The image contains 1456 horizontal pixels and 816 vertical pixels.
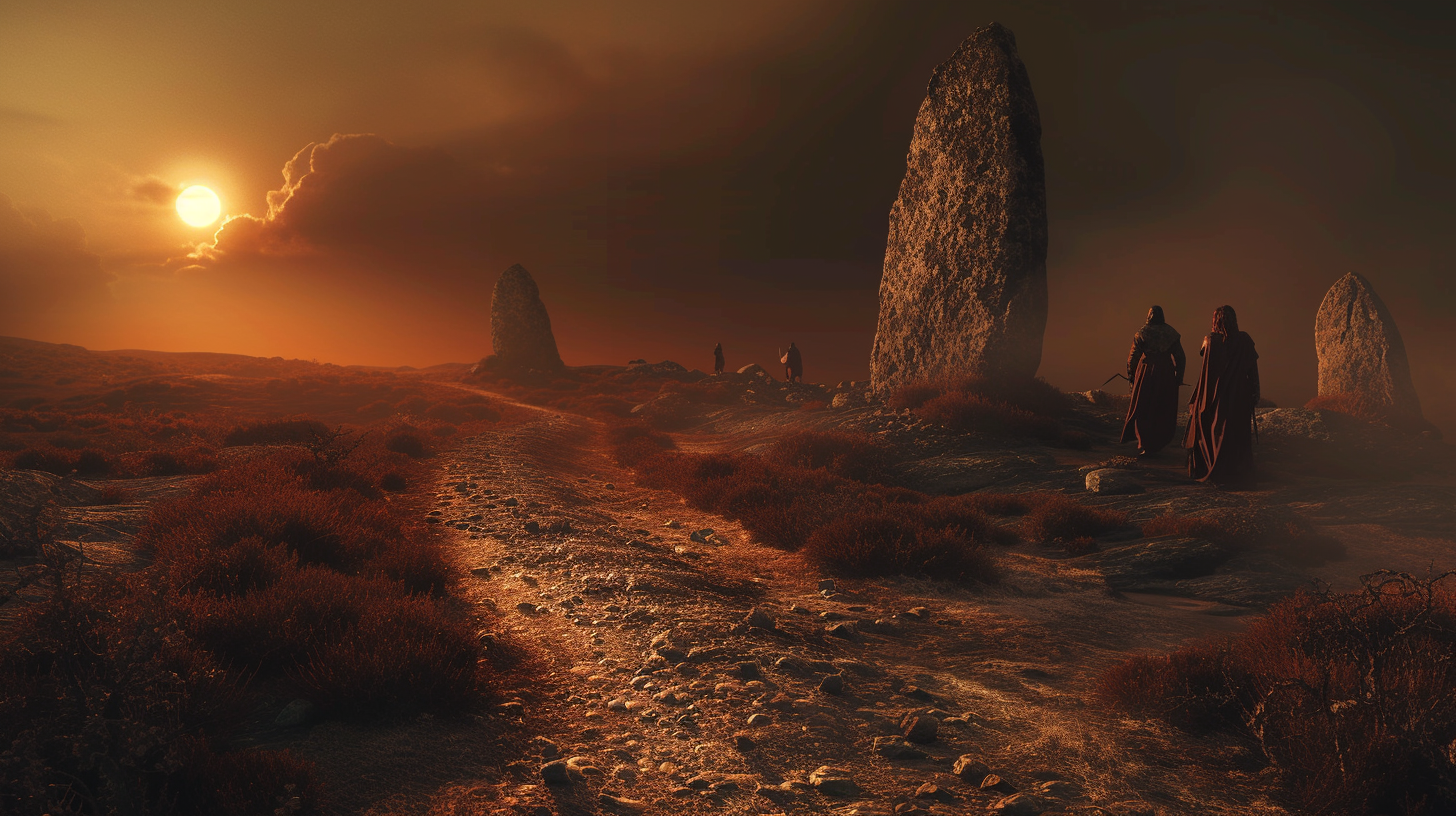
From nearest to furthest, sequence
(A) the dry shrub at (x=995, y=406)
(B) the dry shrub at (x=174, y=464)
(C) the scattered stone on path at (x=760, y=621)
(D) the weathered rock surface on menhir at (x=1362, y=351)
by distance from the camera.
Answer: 1. (C) the scattered stone on path at (x=760, y=621)
2. (B) the dry shrub at (x=174, y=464)
3. (A) the dry shrub at (x=995, y=406)
4. (D) the weathered rock surface on menhir at (x=1362, y=351)

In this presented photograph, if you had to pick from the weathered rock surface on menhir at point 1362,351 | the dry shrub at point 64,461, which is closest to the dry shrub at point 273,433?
the dry shrub at point 64,461

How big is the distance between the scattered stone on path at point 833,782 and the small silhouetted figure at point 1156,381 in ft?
53.3

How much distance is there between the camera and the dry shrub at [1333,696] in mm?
3646

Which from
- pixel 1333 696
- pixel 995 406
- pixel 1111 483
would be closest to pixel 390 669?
pixel 1333 696

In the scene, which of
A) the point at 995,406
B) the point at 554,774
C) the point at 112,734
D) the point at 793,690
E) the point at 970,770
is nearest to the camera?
the point at 112,734

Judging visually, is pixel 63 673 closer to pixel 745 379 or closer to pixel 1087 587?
pixel 1087 587

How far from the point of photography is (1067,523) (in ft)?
35.2

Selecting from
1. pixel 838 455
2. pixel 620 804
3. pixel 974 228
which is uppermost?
pixel 974 228

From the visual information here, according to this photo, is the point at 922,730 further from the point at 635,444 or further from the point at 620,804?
the point at 635,444

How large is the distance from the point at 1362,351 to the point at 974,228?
22.3m

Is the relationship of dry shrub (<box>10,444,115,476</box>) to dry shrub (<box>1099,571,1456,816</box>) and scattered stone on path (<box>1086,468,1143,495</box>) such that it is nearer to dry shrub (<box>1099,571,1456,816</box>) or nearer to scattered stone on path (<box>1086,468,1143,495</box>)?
dry shrub (<box>1099,571,1456,816</box>)

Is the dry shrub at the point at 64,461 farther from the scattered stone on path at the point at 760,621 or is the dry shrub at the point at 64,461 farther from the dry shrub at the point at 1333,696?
the dry shrub at the point at 1333,696

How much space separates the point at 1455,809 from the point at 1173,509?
907 cm

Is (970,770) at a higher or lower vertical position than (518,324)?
lower
